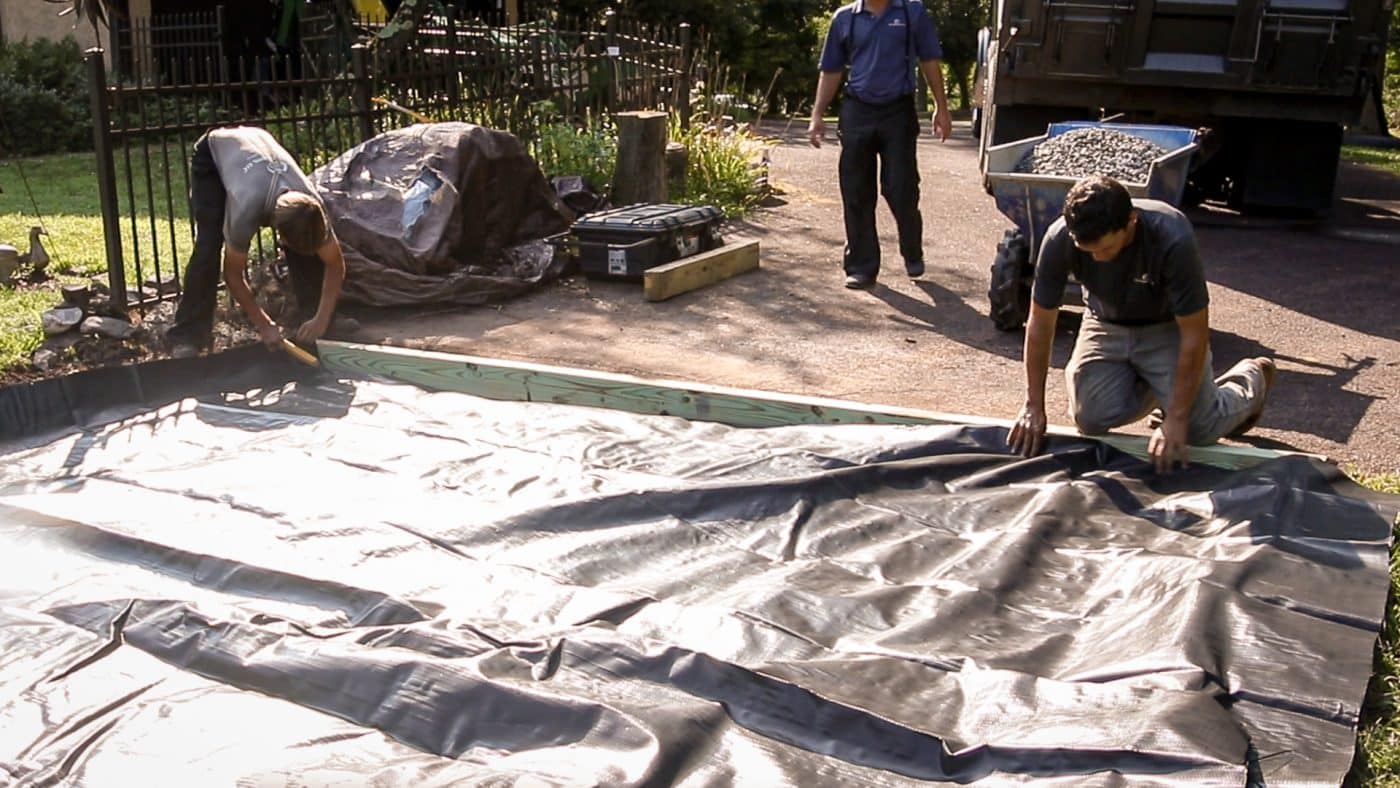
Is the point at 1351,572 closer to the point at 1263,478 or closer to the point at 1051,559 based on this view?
the point at 1263,478

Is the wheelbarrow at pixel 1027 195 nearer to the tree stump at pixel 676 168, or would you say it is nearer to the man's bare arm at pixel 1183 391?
the man's bare arm at pixel 1183 391

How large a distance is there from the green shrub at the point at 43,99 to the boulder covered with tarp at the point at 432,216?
8.10 m

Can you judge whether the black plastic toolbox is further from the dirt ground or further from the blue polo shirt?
the blue polo shirt

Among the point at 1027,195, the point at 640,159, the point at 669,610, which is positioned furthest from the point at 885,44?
the point at 669,610

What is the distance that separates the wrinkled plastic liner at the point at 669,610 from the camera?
277 centimetres

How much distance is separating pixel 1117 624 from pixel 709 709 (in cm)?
115

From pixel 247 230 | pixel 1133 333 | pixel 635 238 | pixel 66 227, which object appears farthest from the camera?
pixel 66 227

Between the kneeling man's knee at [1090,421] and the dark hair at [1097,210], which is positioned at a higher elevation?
the dark hair at [1097,210]

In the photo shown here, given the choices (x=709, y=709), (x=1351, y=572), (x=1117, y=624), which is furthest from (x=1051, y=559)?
(x=709, y=709)

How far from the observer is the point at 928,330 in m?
7.02

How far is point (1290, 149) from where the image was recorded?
9875 mm

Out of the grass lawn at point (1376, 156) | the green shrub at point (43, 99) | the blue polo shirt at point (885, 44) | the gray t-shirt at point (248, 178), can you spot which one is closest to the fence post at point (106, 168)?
the gray t-shirt at point (248, 178)

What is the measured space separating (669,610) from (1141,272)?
2.16 m

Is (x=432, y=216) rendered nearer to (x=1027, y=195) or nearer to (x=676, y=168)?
(x=1027, y=195)
